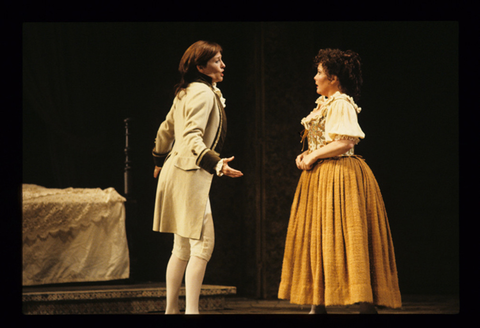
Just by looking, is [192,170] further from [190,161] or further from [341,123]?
[341,123]

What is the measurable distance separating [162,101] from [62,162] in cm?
95

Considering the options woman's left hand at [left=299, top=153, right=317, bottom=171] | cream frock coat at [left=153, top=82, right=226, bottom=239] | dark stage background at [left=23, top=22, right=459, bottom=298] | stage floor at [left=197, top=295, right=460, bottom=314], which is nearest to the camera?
cream frock coat at [left=153, top=82, right=226, bottom=239]

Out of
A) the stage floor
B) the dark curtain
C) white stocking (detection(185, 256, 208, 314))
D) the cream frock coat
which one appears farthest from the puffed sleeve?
the dark curtain

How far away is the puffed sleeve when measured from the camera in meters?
3.04

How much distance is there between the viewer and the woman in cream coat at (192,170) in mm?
2943

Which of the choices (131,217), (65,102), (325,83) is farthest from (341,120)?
(65,102)

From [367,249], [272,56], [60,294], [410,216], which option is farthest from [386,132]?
[60,294]

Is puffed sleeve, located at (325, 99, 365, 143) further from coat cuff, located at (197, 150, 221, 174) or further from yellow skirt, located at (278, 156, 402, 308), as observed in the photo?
coat cuff, located at (197, 150, 221, 174)

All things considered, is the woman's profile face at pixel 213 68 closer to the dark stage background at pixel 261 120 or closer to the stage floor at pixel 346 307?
the dark stage background at pixel 261 120

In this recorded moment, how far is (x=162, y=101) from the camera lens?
14.8 ft

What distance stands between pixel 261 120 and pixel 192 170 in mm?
1301

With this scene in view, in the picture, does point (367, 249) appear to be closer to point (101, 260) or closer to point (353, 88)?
Answer: point (353, 88)

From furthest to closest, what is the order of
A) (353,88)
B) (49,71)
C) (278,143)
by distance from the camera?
(49,71) → (278,143) → (353,88)

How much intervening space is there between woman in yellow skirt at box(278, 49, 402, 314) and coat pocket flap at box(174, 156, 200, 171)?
2.14 feet
